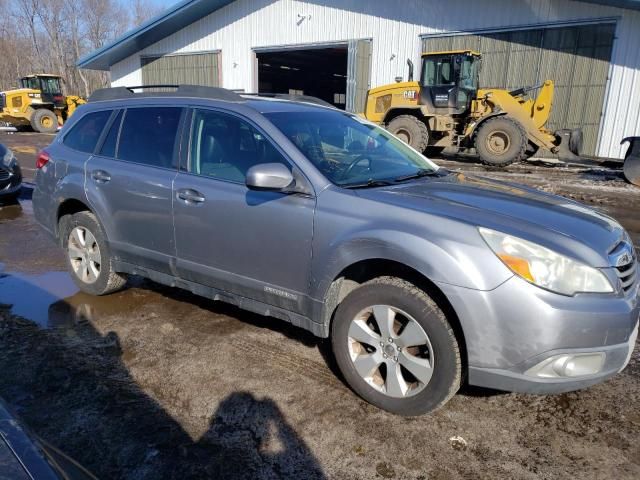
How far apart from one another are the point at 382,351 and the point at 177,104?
8.03 ft

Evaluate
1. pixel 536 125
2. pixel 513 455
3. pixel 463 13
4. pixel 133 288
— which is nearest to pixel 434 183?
pixel 513 455

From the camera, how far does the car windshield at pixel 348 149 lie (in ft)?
10.8

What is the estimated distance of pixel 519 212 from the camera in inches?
112

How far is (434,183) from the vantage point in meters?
3.41

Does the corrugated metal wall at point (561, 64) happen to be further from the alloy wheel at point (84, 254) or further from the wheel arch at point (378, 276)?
the alloy wheel at point (84, 254)

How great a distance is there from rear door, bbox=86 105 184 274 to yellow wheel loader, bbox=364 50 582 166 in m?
11.2

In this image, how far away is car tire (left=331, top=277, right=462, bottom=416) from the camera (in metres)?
2.65

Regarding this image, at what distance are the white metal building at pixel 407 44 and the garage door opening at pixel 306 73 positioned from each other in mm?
253

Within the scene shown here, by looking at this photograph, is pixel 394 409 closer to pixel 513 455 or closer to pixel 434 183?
pixel 513 455

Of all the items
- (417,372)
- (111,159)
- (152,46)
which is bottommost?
(417,372)

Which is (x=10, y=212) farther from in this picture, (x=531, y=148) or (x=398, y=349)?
(x=531, y=148)

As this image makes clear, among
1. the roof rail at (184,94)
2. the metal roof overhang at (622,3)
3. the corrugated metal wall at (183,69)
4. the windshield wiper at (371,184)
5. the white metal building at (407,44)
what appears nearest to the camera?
the windshield wiper at (371,184)

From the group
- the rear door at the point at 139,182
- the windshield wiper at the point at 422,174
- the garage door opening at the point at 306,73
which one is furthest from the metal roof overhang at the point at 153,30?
the windshield wiper at the point at 422,174

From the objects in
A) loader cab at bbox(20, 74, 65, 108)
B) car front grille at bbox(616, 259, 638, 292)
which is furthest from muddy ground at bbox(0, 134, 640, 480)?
loader cab at bbox(20, 74, 65, 108)
